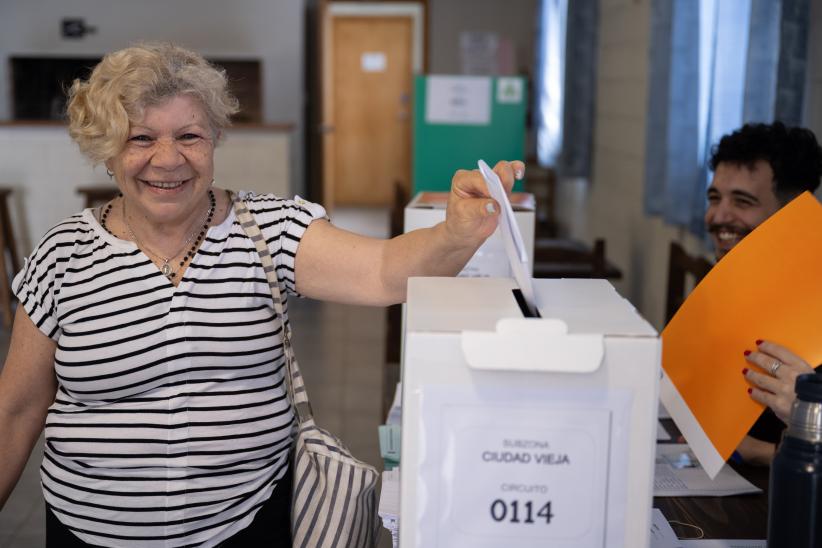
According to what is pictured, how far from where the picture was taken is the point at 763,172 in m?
2.00

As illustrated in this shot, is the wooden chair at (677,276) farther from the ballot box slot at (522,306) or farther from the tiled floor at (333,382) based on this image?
the ballot box slot at (522,306)

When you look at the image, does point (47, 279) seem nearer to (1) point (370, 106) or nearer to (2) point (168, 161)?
→ (2) point (168, 161)

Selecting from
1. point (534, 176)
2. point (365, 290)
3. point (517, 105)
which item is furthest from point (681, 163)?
point (534, 176)

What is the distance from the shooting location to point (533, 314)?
2.85 feet

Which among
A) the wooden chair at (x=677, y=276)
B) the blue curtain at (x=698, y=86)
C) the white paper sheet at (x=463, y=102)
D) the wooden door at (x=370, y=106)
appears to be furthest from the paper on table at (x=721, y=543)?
the wooden door at (x=370, y=106)

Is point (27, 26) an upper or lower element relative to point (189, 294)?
upper

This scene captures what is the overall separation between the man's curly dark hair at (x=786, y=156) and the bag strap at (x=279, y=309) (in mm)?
1110

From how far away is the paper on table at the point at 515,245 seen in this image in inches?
33.9

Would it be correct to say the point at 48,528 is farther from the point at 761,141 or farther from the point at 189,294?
the point at 761,141

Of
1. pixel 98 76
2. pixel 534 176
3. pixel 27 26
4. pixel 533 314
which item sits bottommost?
pixel 534 176

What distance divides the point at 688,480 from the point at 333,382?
333 centimetres

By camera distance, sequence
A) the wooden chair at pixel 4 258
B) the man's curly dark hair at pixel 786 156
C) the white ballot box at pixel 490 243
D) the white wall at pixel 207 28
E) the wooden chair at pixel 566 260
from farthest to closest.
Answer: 1. the white wall at pixel 207 28
2. the wooden chair at pixel 4 258
3. the wooden chair at pixel 566 260
4. the man's curly dark hair at pixel 786 156
5. the white ballot box at pixel 490 243

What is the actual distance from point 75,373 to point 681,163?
2817 mm

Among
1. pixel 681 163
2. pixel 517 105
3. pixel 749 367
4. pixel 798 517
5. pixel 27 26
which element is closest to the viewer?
pixel 798 517
